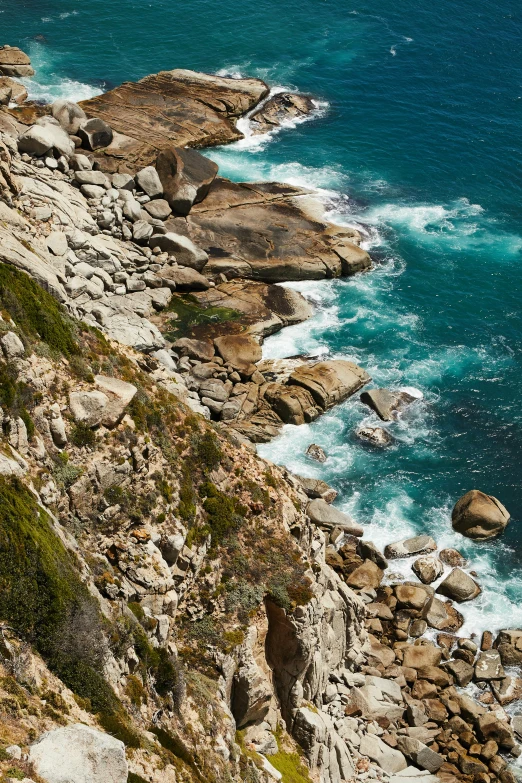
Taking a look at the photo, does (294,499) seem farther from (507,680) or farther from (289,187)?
(289,187)

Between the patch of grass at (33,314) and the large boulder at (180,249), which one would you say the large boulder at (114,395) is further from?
the large boulder at (180,249)

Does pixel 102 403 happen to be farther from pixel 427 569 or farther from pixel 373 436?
pixel 373 436

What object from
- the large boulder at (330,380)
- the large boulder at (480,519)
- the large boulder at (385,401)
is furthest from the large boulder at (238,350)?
the large boulder at (480,519)

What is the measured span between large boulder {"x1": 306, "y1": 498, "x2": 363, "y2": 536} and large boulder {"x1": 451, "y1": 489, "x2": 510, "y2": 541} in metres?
7.37

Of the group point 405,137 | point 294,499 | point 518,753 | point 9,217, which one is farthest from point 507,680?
point 405,137

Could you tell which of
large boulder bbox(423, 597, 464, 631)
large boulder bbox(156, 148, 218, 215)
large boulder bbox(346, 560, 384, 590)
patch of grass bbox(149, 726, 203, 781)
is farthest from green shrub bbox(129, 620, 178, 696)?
large boulder bbox(156, 148, 218, 215)

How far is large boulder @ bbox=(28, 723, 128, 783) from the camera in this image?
2025cm

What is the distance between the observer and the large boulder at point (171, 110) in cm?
8494

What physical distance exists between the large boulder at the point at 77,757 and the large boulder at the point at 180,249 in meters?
54.2

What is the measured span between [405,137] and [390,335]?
125 ft

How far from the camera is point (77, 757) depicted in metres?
20.8

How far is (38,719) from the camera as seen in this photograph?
2227cm

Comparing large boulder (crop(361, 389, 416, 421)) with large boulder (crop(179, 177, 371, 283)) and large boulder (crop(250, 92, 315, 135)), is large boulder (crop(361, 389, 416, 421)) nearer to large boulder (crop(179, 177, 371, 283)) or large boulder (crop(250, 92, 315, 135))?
large boulder (crop(179, 177, 371, 283))

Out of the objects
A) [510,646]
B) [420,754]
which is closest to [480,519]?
[510,646]
